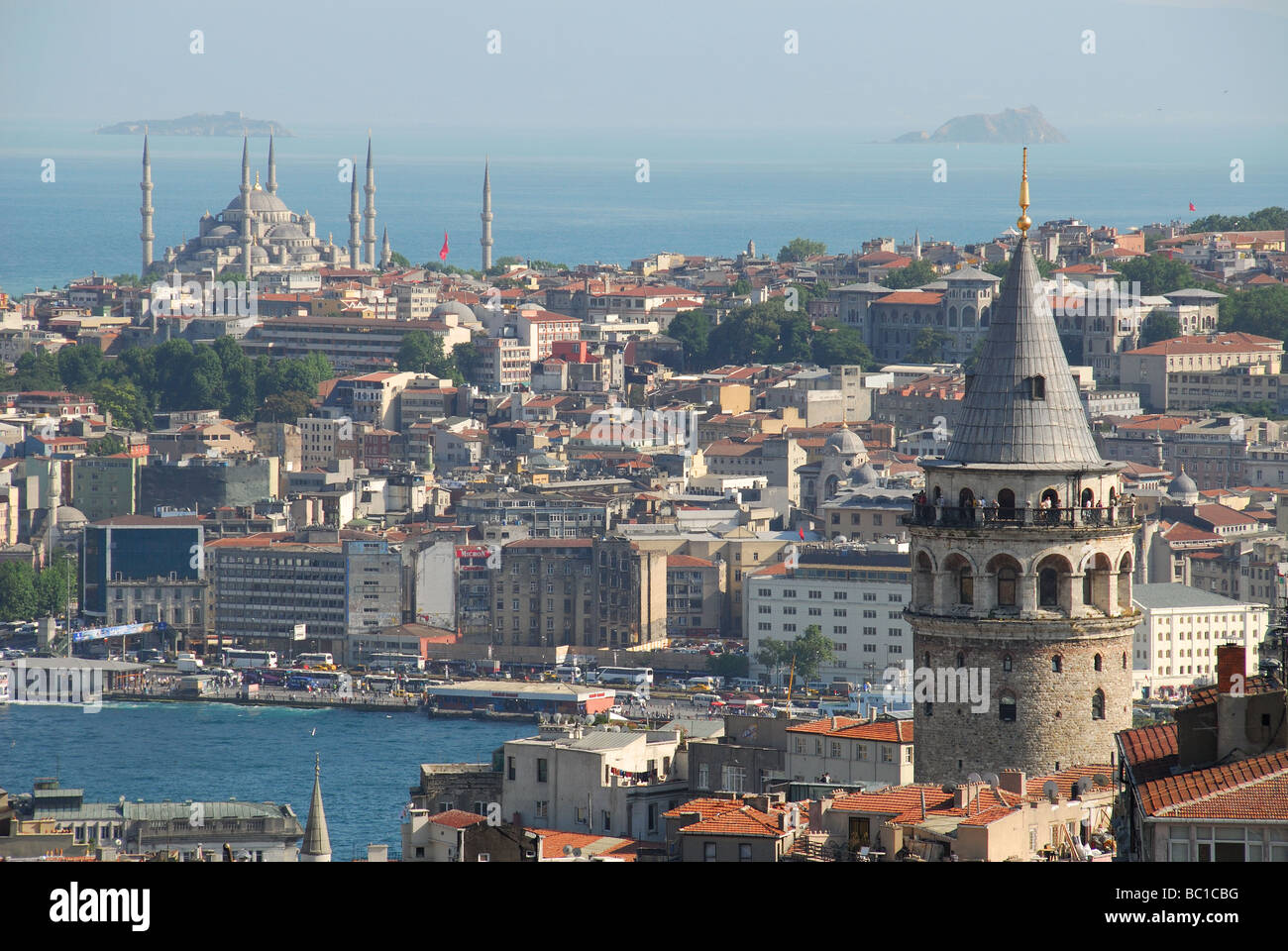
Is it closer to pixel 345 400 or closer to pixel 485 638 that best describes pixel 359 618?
pixel 485 638

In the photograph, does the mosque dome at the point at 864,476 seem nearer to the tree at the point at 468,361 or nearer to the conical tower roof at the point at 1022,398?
the tree at the point at 468,361

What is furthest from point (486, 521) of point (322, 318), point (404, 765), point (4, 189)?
point (4, 189)

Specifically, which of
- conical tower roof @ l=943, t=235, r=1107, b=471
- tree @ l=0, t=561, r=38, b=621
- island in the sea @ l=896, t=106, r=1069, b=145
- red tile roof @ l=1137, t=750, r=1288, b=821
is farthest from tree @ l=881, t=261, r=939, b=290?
red tile roof @ l=1137, t=750, r=1288, b=821

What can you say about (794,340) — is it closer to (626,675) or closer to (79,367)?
(79,367)

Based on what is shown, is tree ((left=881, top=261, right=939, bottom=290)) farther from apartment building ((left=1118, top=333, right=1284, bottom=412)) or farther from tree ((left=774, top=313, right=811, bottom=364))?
apartment building ((left=1118, top=333, right=1284, bottom=412))

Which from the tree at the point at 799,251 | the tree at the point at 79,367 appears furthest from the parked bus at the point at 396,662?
the tree at the point at 799,251

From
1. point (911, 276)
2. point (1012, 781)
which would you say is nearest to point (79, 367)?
point (911, 276)

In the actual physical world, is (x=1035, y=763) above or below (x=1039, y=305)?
below
